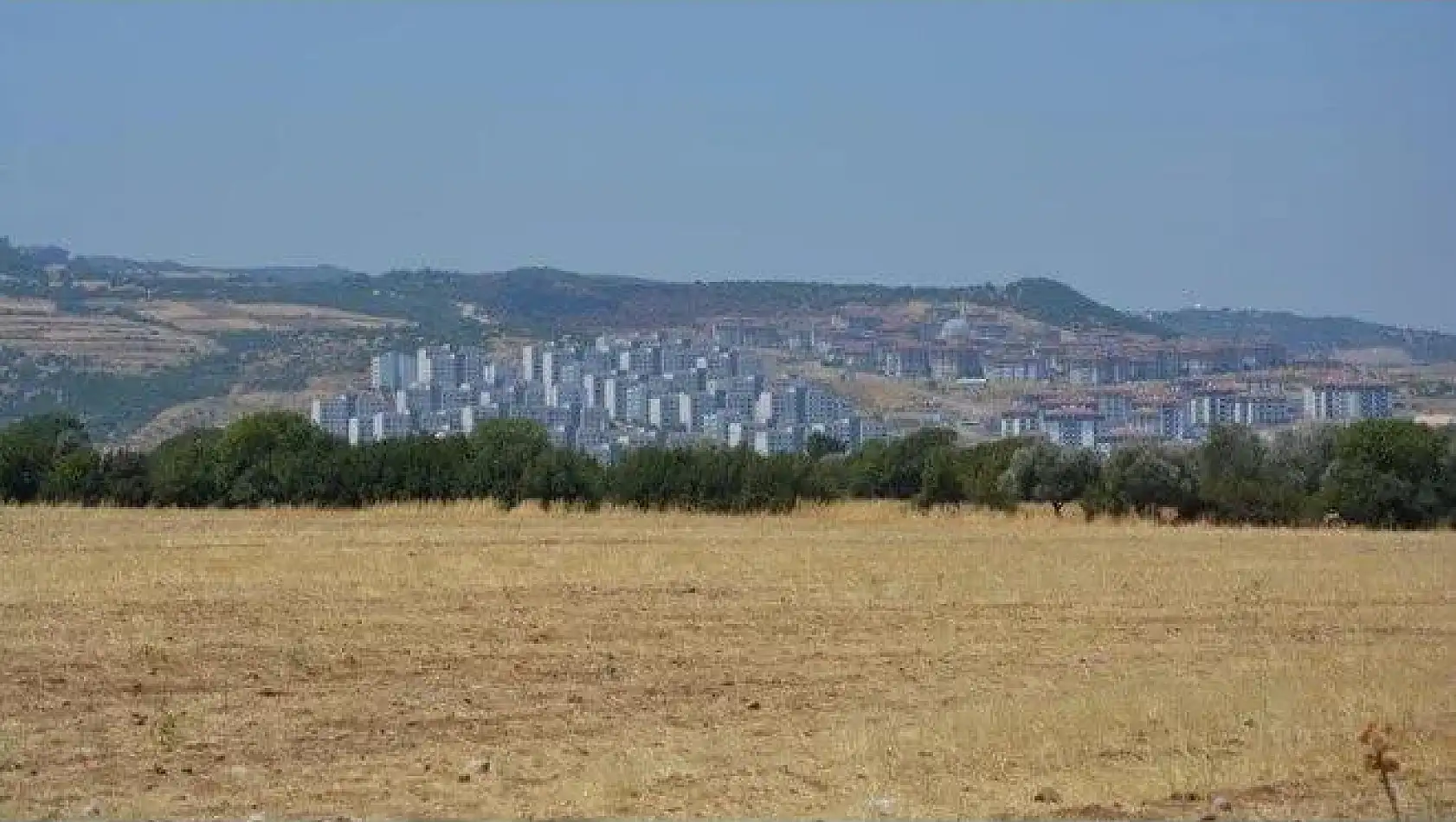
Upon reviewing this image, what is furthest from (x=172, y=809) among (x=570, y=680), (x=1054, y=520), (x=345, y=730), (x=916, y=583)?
(x=1054, y=520)

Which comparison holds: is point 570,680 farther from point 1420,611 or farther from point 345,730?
point 1420,611

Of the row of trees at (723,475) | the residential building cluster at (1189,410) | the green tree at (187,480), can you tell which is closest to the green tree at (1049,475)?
the row of trees at (723,475)

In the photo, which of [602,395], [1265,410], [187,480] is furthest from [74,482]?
[602,395]

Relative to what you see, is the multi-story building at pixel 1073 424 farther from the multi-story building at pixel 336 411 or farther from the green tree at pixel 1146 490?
the green tree at pixel 1146 490

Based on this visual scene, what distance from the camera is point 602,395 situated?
145375 mm

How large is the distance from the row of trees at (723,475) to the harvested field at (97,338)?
99180mm

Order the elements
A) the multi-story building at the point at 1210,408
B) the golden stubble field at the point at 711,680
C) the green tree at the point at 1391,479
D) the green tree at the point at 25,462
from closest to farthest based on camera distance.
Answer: the golden stubble field at the point at 711,680 < the green tree at the point at 1391,479 < the green tree at the point at 25,462 < the multi-story building at the point at 1210,408

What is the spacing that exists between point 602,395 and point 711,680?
125 meters

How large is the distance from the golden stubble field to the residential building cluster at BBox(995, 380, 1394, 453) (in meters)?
72.4

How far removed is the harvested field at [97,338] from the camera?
158 metres

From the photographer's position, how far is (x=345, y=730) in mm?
17094

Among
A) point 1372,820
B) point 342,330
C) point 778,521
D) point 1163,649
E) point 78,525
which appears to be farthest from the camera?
point 342,330

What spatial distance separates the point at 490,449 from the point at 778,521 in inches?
453

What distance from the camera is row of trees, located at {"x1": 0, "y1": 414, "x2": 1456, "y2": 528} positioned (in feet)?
172
